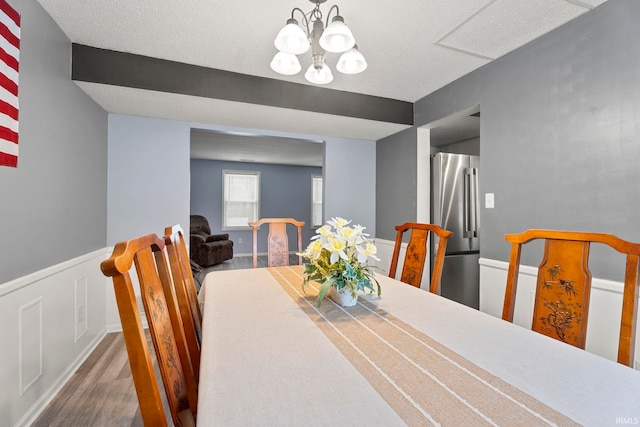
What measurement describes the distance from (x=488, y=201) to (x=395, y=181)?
1310mm

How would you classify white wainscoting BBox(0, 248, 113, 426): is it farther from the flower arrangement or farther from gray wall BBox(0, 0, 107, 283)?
the flower arrangement

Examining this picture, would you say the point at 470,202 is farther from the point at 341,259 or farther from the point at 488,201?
the point at 341,259

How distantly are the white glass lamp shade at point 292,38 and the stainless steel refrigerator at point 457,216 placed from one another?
2.29m

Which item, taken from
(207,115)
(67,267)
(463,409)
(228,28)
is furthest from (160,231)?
(463,409)

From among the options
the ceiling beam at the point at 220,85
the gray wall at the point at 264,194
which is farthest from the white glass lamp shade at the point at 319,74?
the gray wall at the point at 264,194

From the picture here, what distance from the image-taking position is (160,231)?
310 centimetres

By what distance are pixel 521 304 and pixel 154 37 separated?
10.3ft

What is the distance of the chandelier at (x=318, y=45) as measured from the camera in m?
1.34

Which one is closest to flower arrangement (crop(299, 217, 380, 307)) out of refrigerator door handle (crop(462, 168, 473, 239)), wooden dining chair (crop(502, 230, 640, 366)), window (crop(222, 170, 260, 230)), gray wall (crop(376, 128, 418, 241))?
wooden dining chair (crop(502, 230, 640, 366))

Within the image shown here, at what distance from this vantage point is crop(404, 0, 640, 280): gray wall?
165 centimetres

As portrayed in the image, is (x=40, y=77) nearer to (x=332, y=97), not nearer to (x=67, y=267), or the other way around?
(x=67, y=267)

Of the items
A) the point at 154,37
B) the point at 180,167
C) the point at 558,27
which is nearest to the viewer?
the point at 558,27

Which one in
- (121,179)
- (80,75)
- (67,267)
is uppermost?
(80,75)

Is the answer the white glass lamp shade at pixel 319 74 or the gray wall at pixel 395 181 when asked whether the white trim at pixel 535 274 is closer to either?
the gray wall at pixel 395 181
